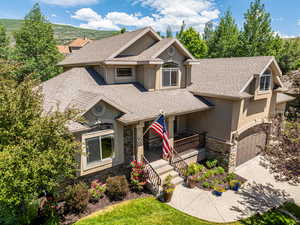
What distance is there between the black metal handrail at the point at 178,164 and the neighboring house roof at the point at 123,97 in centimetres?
302

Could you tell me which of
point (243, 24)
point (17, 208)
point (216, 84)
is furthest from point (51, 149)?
point (243, 24)

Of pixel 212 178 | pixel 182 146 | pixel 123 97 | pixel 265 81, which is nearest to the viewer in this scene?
pixel 123 97

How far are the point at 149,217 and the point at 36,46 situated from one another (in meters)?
26.9

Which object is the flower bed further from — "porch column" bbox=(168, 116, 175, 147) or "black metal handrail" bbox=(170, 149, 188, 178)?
"porch column" bbox=(168, 116, 175, 147)

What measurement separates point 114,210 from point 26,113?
597 cm

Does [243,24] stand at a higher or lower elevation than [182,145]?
higher

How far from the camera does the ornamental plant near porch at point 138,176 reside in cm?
1030

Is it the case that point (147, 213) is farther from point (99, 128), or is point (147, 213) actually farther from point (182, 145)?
point (182, 145)

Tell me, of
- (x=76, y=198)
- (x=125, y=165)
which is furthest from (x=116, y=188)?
(x=76, y=198)

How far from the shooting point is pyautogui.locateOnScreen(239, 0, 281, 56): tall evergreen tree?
102ft

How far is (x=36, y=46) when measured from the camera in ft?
83.1

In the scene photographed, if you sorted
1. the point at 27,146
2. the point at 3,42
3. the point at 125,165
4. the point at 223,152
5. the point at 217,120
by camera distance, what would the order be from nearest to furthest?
the point at 27,146
the point at 125,165
the point at 223,152
the point at 217,120
the point at 3,42

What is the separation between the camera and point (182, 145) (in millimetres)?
13305

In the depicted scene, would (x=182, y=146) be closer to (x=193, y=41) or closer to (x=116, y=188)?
(x=116, y=188)
